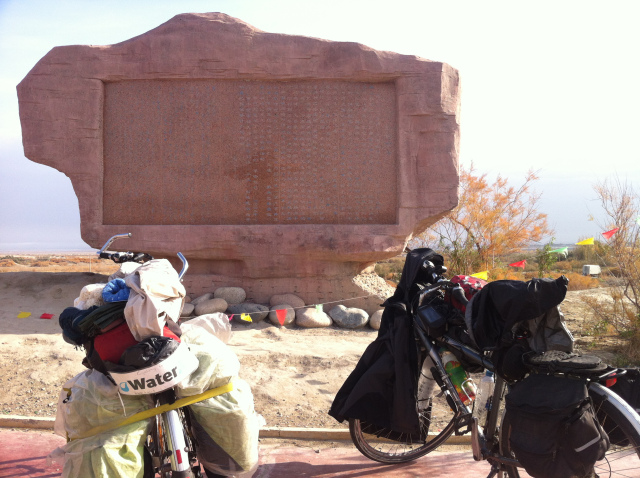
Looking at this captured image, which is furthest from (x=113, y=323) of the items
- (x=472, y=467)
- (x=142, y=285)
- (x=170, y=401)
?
(x=472, y=467)

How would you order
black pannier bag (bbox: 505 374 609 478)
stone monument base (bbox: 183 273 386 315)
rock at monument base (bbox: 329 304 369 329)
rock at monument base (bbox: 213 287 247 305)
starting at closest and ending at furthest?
black pannier bag (bbox: 505 374 609 478)
rock at monument base (bbox: 329 304 369 329)
rock at monument base (bbox: 213 287 247 305)
stone monument base (bbox: 183 273 386 315)

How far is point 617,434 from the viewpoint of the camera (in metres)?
1.92

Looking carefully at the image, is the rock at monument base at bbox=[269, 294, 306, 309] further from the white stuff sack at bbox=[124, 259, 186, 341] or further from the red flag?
the white stuff sack at bbox=[124, 259, 186, 341]

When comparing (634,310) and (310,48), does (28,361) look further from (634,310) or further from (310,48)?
(634,310)

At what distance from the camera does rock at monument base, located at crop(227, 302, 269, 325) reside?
228 inches

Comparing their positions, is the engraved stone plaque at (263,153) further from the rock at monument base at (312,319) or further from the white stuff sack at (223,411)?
the white stuff sack at (223,411)

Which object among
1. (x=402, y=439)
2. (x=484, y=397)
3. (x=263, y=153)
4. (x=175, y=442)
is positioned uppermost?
(x=263, y=153)

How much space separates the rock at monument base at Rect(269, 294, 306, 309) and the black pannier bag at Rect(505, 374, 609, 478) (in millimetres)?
4394

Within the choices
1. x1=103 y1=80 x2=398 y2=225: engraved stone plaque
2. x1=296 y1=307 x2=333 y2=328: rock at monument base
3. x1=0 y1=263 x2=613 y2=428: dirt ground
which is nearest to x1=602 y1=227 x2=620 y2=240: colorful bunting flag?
x1=0 y1=263 x2=613 y2=428: dirt ground

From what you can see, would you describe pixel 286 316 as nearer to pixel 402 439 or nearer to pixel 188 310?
pixel 188 310

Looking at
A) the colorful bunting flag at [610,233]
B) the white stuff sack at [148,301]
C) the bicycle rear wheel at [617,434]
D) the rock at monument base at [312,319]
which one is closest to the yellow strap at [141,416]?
the white stuff sack at [148,301]

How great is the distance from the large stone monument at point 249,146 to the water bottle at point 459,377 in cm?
366

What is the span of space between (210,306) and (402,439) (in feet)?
11.7

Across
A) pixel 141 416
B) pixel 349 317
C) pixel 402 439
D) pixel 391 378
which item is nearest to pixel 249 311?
pixel 349 317
